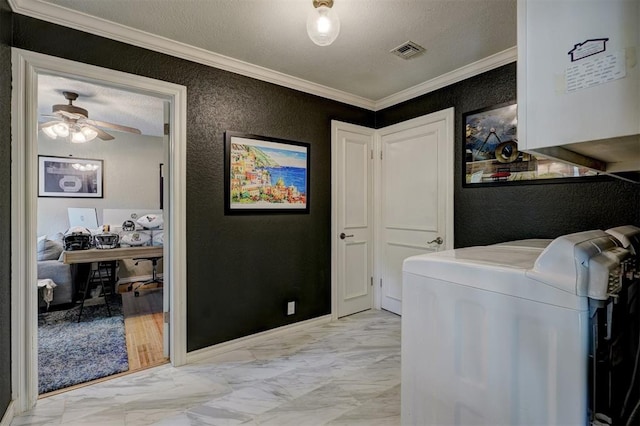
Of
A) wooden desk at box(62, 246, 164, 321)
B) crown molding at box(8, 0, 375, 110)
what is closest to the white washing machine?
crown molding at box(8, 0, 375, 110)

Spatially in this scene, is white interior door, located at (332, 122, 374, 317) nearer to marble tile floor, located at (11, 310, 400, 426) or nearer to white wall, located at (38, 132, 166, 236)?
marble tile floor, located at (11, 310, 400, 426)

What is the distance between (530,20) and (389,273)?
299 cm

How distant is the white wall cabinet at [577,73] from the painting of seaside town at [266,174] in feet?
7.26

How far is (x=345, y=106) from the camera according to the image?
345 centimetres

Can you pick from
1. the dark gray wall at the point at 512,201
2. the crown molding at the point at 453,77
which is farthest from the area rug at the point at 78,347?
the crown molding at the point at 453,77

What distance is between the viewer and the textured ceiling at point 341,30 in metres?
1.91

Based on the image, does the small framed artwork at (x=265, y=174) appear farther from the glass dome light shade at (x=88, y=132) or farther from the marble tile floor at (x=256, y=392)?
the glass dome light shade at (x=88, y=132)

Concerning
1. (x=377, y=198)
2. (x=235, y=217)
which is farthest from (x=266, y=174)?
(x=377, y=198)

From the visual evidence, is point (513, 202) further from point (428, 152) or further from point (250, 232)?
point (250, 232)

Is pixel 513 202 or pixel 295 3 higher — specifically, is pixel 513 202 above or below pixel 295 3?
below

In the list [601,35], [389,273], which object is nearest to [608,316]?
[601,35]

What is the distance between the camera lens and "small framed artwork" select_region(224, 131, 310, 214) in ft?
8.81

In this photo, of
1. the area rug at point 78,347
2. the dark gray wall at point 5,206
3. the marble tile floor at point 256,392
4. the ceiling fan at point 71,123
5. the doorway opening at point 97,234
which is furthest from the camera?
the ceiling fan at point 71,123

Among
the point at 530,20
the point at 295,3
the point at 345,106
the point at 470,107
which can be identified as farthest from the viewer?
the point at 345,106
